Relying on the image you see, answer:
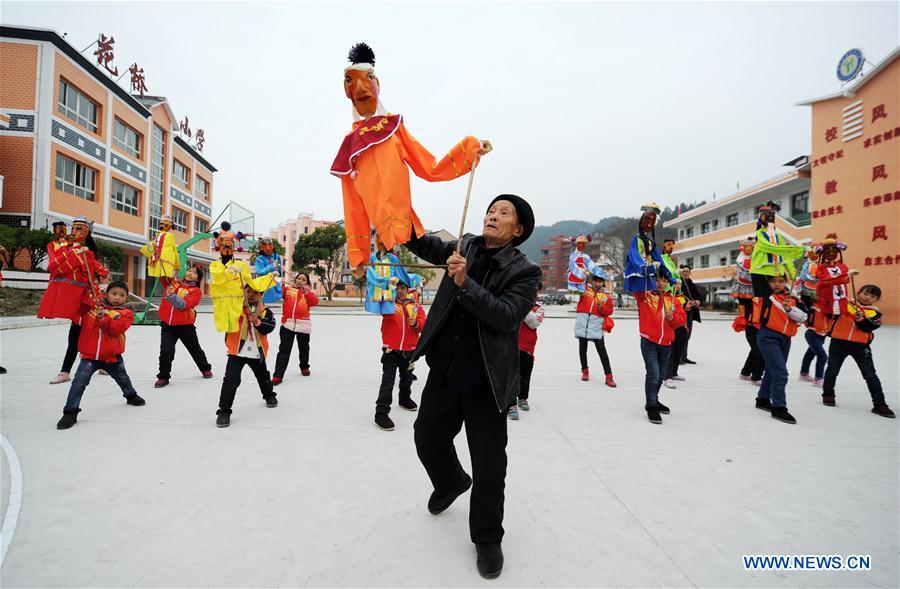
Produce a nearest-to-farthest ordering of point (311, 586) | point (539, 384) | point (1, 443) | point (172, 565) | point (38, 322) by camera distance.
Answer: point (311, 586) → point (172, 565) → point (1, 443) → point (539, 384) → point (38, 322)

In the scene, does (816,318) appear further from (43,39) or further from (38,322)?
(43,39)

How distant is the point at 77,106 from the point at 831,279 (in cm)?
2859

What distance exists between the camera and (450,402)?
233 cm

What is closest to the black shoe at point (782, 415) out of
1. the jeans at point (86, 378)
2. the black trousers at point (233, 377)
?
the black trousers at point (233, 377)

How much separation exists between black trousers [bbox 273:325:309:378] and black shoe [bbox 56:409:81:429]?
2.25 meters

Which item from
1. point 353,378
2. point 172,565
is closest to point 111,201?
point 353,378

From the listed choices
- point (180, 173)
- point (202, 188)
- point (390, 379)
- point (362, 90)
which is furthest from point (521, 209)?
point (202, 188)

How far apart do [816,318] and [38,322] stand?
1926 centimetres

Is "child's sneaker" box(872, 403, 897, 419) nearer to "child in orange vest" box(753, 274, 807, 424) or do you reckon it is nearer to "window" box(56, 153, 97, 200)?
"child in orange vest" box(753, 274, 807, 424)

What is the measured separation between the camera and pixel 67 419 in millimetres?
3857

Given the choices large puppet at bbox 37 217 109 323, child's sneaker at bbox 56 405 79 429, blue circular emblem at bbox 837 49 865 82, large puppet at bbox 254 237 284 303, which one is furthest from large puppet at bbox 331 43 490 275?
blue circular emblem at bbox 837 49 865 82

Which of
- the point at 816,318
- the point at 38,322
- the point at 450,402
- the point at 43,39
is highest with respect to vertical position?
the point at 43,39

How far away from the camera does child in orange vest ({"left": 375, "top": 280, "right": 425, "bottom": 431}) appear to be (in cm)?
438

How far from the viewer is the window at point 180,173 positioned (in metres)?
30.0
